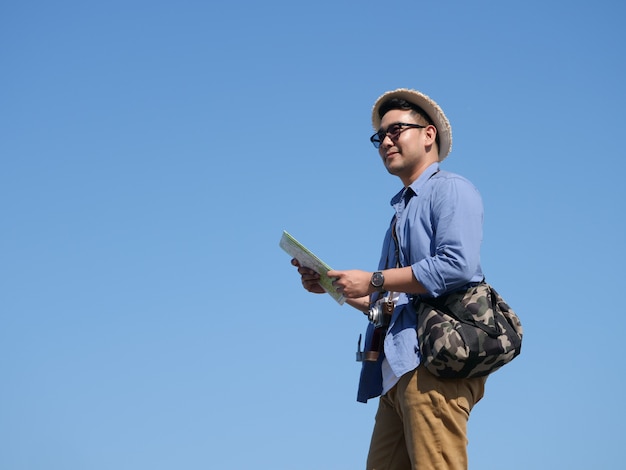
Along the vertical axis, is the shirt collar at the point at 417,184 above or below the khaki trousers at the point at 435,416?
above

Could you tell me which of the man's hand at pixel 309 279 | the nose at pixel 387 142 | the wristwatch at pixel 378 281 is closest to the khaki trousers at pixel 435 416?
the wristwatch at pixel 378 281

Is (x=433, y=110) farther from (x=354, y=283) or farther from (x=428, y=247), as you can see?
(x=354, y=283)

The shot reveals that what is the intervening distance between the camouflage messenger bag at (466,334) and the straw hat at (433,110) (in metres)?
1.38

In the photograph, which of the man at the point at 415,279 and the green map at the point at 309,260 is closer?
the man at the point at 415,279

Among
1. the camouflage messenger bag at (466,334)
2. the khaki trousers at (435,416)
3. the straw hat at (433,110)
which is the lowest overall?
the khaki trousers at (435,416)

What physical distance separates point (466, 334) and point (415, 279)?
19.0 inches

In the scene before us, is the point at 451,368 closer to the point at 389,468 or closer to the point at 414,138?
the point at 389,468

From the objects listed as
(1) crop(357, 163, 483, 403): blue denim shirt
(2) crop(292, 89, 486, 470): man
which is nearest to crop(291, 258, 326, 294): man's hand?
(2) crop(292, 89, 486, 470): man

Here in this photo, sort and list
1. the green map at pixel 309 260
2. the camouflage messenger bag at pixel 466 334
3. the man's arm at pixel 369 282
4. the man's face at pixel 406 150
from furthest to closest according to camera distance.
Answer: the man's face at pixel 406 150
the green map at pixel 309 260
the man's arm at pixel 369 282
the camouflage messenger bag at pixel 466 334

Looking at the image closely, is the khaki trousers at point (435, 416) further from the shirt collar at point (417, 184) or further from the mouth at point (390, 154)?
the mouth at point (390, 154)

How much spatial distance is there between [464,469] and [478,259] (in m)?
1.34

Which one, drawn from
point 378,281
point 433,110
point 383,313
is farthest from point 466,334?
point 433,110

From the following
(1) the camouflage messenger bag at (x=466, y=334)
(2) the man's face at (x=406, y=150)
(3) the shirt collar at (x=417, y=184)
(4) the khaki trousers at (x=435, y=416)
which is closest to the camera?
(1) the camouflage messenger bag at (x=466, y=334)

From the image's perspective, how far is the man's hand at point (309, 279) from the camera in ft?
19.5
